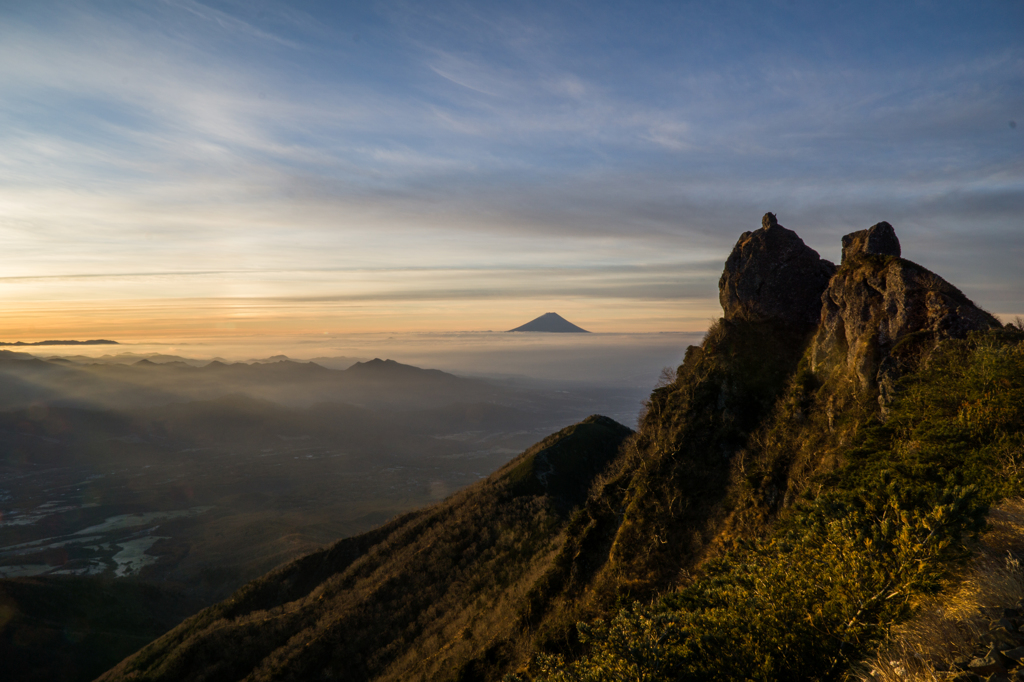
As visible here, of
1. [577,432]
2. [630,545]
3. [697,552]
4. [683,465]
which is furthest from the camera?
[577,432]

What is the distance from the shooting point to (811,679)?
414 inches

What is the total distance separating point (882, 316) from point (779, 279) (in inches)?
554

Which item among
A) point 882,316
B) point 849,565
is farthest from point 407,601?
point 882,316

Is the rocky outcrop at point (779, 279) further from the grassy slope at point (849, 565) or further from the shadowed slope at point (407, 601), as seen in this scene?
the shadowed slope at point (407, 601)

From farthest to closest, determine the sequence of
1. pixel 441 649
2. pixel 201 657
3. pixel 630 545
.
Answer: pixel 201 657 → pixel 441 649 → pixel 630 545

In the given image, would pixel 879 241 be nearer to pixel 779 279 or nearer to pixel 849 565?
pixel 779 279

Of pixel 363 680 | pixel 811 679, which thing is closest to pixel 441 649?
pixel 363 680

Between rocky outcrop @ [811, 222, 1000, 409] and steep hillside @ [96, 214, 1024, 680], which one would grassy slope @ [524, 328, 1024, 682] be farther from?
rocky outcrop @ [811, 222, 1000, 409]

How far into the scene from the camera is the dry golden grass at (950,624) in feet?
28.9

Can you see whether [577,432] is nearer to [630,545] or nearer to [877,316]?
[630,545]

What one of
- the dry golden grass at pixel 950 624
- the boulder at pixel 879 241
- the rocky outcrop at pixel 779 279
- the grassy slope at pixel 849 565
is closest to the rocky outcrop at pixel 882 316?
the boulder at pixel 879 241

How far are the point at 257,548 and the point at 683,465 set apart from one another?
162m

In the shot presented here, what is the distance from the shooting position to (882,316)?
84.3ft

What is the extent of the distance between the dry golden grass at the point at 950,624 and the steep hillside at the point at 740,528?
1.37 ft
